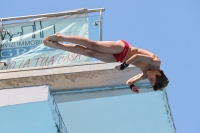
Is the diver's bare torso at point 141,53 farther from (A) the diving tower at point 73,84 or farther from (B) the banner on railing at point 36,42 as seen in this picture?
(B) the banner on railing at point 36,42

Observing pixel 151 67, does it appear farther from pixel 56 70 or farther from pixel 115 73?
pixel 56 70

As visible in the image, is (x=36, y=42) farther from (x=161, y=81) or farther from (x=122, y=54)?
(x=161, y=81)

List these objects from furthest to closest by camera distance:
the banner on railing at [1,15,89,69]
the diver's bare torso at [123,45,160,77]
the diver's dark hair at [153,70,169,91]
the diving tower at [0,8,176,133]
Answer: the banner on railing at [1,15,89,69] < the diving tower at [0,8,176,133] < the diver's bare torso at [123,45,160,77] < the diver's dark hair at [153,70,169,91]

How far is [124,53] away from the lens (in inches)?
376

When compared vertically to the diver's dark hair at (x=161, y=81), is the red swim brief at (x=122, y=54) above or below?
above

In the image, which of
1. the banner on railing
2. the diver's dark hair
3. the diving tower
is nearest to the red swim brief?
the diver's dark hair

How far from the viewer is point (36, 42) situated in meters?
11.8

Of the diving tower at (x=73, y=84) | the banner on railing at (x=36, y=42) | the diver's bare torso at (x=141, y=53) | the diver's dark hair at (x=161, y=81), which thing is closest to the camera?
the diver's dark hair at (x=161, y=81)

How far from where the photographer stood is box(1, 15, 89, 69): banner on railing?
37.6 ft

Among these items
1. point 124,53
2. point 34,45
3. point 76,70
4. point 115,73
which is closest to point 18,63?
point 34,45

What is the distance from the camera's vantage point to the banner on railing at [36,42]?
11453 mm

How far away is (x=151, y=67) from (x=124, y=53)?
22.5 inches

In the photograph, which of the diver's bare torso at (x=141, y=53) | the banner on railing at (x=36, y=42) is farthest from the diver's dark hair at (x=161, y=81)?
the banner on railing at (x=36, y=42)

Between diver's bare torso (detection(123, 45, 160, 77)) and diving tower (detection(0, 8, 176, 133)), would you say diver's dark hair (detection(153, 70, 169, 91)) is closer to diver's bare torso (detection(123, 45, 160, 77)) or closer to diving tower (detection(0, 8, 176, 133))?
diver's bare torso (detection(123, 45, 160, 77))
